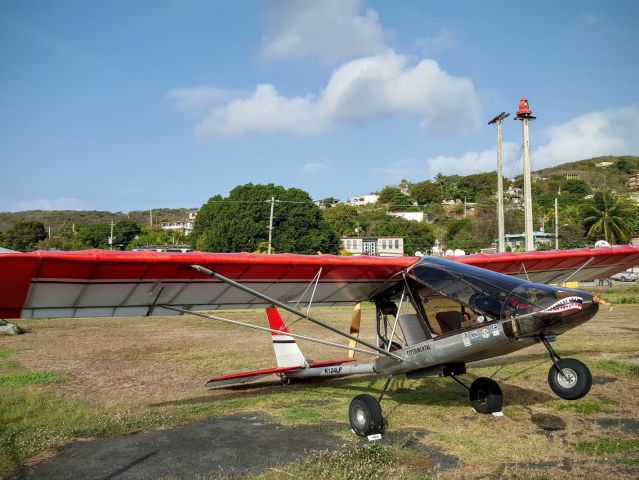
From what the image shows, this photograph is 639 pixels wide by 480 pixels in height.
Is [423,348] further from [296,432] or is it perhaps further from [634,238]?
[634,238]

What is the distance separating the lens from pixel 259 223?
2938 inches

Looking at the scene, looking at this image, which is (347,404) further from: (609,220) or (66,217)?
(66,217)

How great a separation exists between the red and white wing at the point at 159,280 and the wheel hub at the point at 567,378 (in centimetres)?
277

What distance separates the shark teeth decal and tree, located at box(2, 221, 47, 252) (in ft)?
351

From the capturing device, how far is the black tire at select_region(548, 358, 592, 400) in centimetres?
593

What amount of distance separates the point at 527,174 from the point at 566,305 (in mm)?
29003

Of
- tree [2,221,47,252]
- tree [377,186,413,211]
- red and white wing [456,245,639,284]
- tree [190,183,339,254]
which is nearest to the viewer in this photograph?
red and white wing [456,245,639,284]

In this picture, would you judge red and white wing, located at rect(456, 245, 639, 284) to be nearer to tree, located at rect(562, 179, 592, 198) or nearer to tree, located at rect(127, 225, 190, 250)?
tree, located at rect(127, 225, 190, 250)

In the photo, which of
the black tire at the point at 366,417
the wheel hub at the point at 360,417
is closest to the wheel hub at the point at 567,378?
the black tire at the point at 366,417

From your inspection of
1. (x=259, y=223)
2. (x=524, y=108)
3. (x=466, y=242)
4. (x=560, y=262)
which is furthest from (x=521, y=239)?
(x=560, y=262)

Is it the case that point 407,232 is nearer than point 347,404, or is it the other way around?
point 347,404

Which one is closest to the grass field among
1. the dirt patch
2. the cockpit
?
the dirt patch

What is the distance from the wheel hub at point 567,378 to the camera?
600 cm

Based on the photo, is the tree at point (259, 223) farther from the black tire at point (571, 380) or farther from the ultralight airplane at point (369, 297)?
the black tire at point (571, 380)
